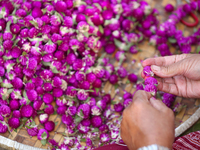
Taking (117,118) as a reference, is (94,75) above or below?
above

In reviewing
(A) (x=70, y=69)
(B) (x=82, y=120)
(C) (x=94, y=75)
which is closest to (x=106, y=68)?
(C) (x=94, y=75)

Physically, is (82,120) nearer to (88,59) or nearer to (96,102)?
(96,102)

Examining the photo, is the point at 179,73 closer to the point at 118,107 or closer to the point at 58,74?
the point at 118,107

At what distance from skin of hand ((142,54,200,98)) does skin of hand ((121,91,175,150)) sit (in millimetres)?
194

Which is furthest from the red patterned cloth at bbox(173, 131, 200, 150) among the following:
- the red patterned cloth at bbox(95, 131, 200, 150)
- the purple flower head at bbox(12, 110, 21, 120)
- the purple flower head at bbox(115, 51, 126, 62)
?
the purple flower head at bbox(12, 110, 21, 120)

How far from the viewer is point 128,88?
4.60 feet

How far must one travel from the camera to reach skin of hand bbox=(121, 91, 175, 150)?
2.48ft

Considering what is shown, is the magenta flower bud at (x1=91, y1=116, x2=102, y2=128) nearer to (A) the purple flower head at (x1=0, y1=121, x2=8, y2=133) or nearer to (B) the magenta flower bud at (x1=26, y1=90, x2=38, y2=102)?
(B) the magenta flower bud at (x1=26, y1=90, x2=38, y2=102)

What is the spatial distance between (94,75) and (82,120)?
0.29 meters

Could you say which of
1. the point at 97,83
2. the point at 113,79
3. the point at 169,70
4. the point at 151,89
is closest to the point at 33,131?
the point at 97,83

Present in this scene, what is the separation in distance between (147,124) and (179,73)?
1.19 ft

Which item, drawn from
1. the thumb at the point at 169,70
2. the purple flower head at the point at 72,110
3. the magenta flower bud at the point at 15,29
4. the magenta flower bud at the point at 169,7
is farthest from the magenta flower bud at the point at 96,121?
the magenta flower bud at the point at 169,7

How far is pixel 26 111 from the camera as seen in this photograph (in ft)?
3.79

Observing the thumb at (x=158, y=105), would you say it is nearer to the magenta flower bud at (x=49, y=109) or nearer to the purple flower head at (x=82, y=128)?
the purple flower head at (x=82, y=128)
